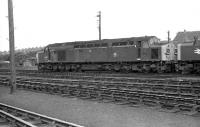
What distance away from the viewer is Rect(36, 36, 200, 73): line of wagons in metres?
25.1

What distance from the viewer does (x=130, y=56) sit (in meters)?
28.6

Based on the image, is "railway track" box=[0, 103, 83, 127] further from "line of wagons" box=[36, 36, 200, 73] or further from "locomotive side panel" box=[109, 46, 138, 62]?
"locomotive side panel" box=[109, 46, 138, 62]

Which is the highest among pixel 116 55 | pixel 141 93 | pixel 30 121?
pixel 116 55

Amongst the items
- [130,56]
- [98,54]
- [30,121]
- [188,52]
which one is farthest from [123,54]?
[30,121]

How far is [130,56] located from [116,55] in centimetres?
168

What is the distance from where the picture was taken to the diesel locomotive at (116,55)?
2727 cm

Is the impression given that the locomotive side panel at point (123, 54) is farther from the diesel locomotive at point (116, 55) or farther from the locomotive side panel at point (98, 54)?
the locomotive side panel at point (98, 54)

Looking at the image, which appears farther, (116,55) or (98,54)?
(98,54)

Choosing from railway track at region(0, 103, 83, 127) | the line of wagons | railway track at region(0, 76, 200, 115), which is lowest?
railway track at region(0, 103, 83, 127)

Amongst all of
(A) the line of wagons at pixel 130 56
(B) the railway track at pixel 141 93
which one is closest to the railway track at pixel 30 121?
(B) the railway track at pixel 141 93

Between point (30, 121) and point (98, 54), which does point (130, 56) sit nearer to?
point (98, 54)

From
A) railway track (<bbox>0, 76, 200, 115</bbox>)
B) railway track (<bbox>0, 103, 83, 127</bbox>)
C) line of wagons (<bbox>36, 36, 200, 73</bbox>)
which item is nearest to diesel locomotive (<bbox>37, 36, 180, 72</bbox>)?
line of wagons (<bbox>36, 36, 200, 73</bbox>)

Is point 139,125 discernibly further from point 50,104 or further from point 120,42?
point 120,42

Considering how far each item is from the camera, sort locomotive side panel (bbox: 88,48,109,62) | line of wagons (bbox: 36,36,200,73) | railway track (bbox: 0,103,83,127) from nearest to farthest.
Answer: railway track (bbox: 0,103,83,127), line of wagons (bbox: 36,36,200,73), locomotive side panel (bbox: 88,48,109,62)
